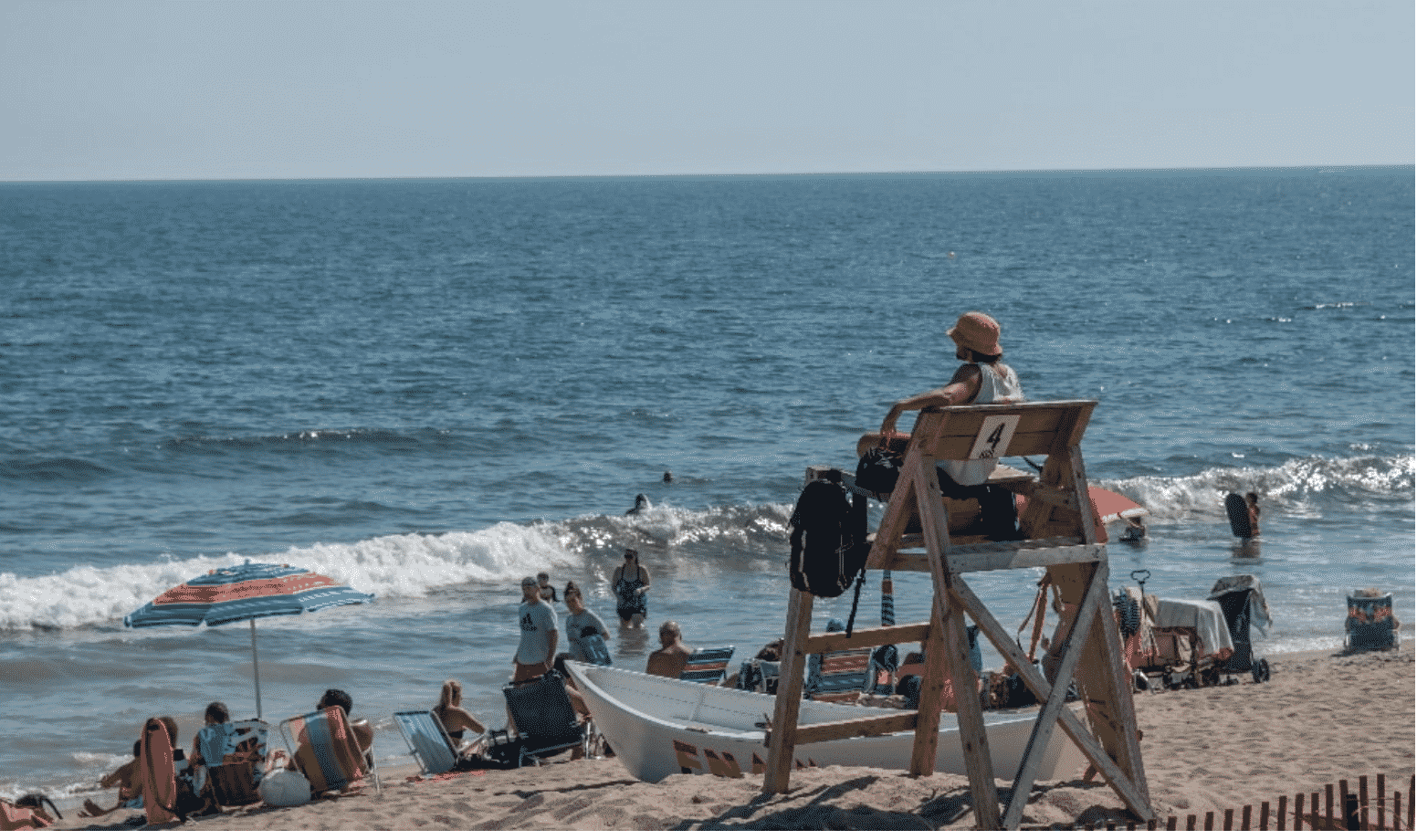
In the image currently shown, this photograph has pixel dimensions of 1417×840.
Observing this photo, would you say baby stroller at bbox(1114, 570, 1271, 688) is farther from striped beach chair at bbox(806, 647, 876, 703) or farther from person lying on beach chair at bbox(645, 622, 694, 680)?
person lying on beach chair at bbox(645, 622, 694, 680)

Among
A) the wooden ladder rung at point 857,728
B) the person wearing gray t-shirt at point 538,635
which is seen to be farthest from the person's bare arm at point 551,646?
the wooden ladder rung at point 857,728

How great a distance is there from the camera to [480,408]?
35.5 m

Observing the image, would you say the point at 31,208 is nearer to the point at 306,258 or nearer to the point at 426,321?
the point at 306,258

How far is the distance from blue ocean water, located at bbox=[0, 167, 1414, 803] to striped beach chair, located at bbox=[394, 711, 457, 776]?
2178mm

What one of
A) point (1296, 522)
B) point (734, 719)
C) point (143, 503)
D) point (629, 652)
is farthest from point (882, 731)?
point (143, 503)

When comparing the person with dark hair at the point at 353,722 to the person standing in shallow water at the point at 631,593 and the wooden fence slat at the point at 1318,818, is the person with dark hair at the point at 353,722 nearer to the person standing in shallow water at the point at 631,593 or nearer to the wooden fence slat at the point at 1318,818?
the wooden fence slat at the point at 1318,818

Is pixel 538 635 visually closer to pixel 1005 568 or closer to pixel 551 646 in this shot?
pixel 551 646

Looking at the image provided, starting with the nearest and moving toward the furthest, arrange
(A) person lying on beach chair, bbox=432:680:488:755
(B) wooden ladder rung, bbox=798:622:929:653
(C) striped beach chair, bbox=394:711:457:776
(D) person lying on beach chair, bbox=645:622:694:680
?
(B) wooden ladder rung, bbox=798:622:929:653
(C) striped beach chair, bbox=394:711:457:776
(A) person lying on beach chair, bbox=432:680:488:755
(D) person lying on beach chair, bbox=645:622:694:680

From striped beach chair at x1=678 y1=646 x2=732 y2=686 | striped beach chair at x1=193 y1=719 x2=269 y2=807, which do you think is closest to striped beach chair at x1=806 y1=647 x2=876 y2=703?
striped beach chair at x1=678 y1=646 x2=732 y2=686

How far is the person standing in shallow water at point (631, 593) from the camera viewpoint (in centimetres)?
1742

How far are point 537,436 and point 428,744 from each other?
21.5m

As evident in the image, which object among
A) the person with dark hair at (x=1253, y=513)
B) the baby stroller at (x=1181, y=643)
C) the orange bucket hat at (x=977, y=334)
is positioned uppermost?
the orange bucket hat at (x=977, y=334)

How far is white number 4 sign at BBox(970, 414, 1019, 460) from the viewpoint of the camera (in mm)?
6719

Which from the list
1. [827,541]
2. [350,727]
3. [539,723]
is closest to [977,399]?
[827,541]
